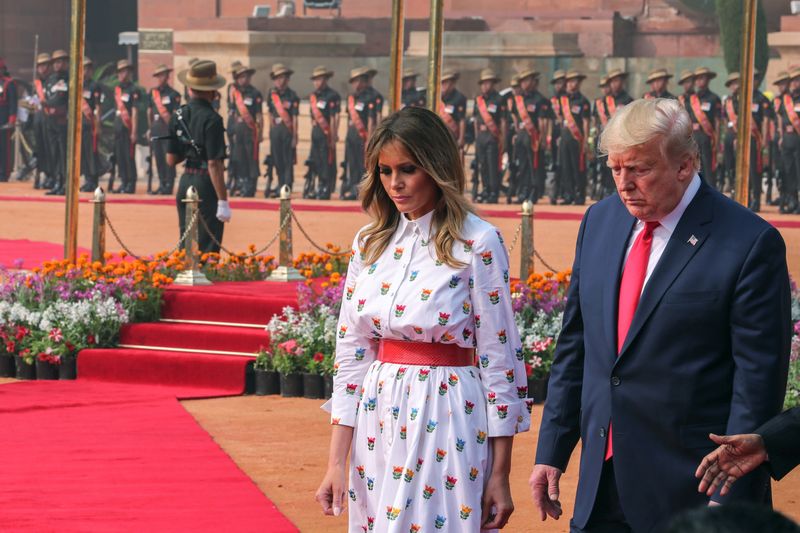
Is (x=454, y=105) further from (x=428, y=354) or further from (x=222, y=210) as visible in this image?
(x=428, y=354)

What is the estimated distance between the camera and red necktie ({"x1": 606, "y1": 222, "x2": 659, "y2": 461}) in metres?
2.91

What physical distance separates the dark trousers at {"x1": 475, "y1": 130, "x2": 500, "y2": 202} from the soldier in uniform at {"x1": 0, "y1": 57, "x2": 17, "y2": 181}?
656 cm

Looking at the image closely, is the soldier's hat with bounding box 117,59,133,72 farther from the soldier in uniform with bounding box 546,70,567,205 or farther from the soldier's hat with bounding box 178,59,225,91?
the soldier's hat with bounding box 178,59,225,91

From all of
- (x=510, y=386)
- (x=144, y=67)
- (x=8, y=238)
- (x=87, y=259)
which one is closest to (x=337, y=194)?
(x=144, y=67)

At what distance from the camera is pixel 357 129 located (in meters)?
20.5

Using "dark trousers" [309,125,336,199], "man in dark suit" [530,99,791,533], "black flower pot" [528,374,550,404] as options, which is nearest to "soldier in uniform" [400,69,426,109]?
"dark trousers" [309,125,336,199]

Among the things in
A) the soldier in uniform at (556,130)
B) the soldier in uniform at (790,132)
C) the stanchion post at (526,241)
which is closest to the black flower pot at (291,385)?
the stanchion post at (526,241)

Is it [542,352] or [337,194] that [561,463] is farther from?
[337,194]

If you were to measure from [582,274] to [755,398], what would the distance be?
449 millimetres

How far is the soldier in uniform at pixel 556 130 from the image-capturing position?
782 inches

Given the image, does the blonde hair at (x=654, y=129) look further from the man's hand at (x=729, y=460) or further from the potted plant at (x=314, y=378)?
the potted plant at (x=314, y=378)

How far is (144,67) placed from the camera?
22688 millimetres

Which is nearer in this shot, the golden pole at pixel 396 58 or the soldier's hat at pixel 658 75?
the golden pole at pixel 396 58

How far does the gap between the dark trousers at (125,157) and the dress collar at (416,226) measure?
1807 centimetres
